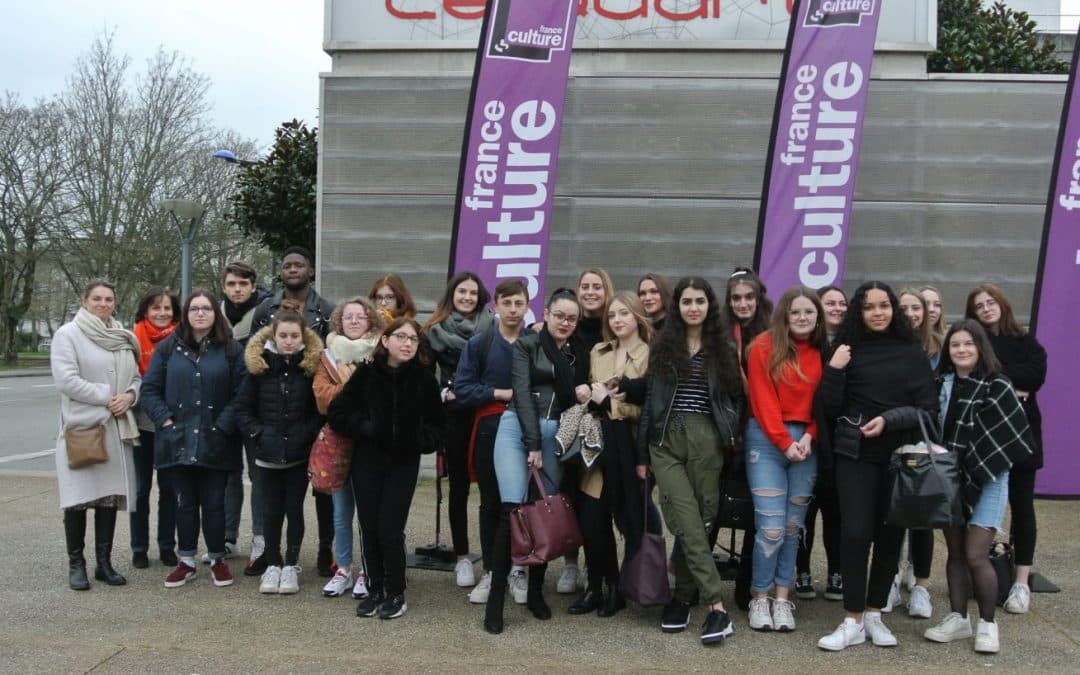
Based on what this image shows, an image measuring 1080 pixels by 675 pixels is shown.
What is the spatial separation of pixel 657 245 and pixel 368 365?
4.82 m

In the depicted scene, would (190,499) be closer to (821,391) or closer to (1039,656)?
(821,391)

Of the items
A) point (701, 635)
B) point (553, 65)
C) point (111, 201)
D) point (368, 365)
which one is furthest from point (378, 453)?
point (111, 201)

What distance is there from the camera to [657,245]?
30.6ft

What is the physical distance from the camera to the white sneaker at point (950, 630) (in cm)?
467

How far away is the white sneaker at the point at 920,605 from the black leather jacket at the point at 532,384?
6.81ft

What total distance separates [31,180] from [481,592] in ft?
120

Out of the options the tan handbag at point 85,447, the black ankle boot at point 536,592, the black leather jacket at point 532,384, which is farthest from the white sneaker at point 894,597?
the tan handbag at point 85,447

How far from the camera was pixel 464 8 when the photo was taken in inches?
369

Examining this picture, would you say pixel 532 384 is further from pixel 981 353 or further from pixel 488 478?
pixel 981 353

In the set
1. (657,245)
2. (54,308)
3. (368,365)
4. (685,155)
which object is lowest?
(54,308)

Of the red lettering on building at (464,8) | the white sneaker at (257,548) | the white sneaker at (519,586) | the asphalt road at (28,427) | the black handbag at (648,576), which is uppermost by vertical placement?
the red lettering on building at (464,8)

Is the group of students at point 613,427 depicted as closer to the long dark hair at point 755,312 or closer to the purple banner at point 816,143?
the long dark hair at point 755,312

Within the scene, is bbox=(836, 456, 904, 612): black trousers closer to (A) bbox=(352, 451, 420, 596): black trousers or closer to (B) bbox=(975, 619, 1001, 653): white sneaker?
(B) bbox=(975, 619, 1001, 653): white sneaker

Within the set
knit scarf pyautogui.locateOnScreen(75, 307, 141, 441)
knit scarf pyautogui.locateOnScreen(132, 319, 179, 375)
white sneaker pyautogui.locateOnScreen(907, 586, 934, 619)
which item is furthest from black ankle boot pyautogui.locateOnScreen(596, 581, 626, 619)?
knit scarf pyautogui.locateOnScreen(132, 319, 179, 375)
